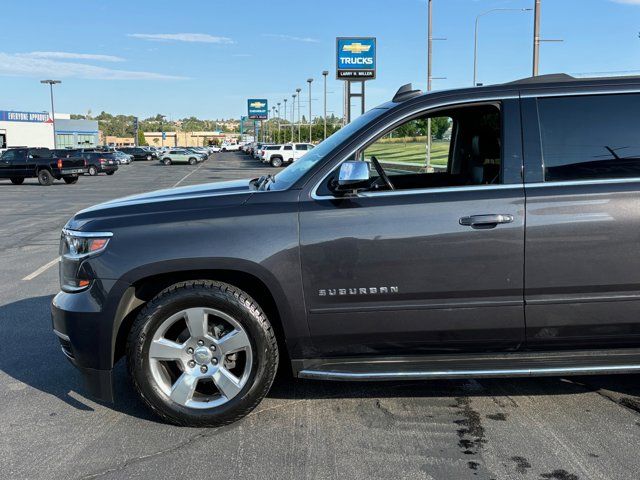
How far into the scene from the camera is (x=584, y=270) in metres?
3.59

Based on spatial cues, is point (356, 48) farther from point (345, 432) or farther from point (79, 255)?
point (345, 432)

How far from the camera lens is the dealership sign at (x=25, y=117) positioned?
80.0 m

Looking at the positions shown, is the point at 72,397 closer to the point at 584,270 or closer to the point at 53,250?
the point at 584,270

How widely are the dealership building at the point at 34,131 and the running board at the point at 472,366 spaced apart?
7475 centimetres

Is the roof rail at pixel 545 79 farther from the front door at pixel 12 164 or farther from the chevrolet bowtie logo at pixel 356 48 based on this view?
the chevrolet bowtie logo at pixel 356 48

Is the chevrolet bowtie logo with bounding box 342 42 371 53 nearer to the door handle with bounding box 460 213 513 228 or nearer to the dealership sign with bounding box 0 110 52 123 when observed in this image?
the door handle with bounding box 460 213 513 228

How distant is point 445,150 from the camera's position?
196 inches

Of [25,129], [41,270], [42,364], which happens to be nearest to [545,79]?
[42,364]

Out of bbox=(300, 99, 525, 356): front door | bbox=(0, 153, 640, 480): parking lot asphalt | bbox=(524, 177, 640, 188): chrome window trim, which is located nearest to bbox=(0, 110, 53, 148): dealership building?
bbox=(0, 153, 640, 480): parking lot asphalt

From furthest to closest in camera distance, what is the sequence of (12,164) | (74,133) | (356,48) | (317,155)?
(74,133)
(356,48)
(12,164)
(317,155)

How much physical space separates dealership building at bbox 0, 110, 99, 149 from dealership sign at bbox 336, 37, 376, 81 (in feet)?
139

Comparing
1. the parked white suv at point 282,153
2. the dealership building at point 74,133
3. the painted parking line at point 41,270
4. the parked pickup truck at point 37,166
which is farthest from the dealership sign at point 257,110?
the painted parking line at point 41,270

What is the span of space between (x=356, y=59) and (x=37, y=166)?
27471 millimetres

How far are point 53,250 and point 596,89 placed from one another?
29.2ft
